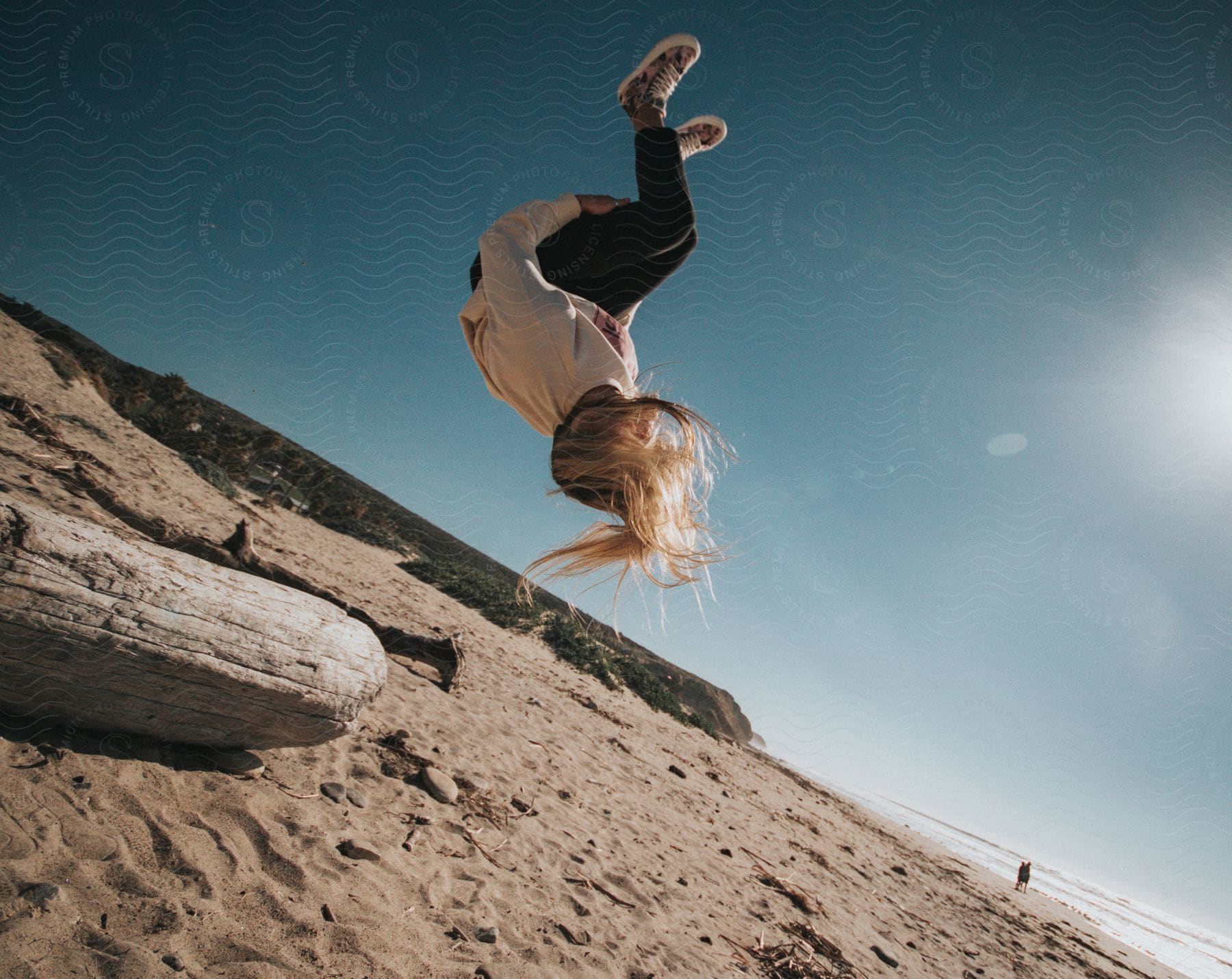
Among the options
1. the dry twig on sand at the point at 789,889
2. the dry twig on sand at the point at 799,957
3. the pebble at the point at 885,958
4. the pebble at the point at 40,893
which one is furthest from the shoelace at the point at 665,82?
the pebble at the point at 885,958

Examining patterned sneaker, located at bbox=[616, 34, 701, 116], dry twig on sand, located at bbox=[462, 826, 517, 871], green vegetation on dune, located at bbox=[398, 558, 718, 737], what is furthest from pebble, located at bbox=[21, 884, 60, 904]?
green vegetation on dune, located at bbox=[398, 558, 718, 737]

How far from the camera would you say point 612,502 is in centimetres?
228

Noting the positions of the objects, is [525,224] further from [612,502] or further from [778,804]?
[778,804]

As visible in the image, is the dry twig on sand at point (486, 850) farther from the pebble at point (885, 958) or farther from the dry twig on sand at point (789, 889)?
the pebble at point (885, 958)

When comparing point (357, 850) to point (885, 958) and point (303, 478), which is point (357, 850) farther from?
point (303, 478)

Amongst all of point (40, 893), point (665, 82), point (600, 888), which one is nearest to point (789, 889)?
point (600, 888)

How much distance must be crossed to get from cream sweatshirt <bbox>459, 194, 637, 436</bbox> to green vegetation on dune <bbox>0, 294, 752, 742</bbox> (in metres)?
9.84

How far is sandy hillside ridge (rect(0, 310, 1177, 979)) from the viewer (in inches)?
75.9

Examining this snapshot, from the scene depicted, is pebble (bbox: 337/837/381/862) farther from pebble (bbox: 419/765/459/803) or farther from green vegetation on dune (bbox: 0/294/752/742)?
green vegetation on dune (bbox: 0/294/752/742)

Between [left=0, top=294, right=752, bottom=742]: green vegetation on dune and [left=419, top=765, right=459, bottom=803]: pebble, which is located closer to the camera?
[left=419, top=765, right=459, bottom=803]: pebble

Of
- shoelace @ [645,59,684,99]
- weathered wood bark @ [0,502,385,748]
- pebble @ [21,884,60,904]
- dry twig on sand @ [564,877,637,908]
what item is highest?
shoelace @ [645,59,684,99]

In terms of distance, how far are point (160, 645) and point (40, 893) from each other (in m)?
0.85

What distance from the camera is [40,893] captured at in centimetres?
177

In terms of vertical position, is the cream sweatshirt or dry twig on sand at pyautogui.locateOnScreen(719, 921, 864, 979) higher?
the cream sweatshirt
